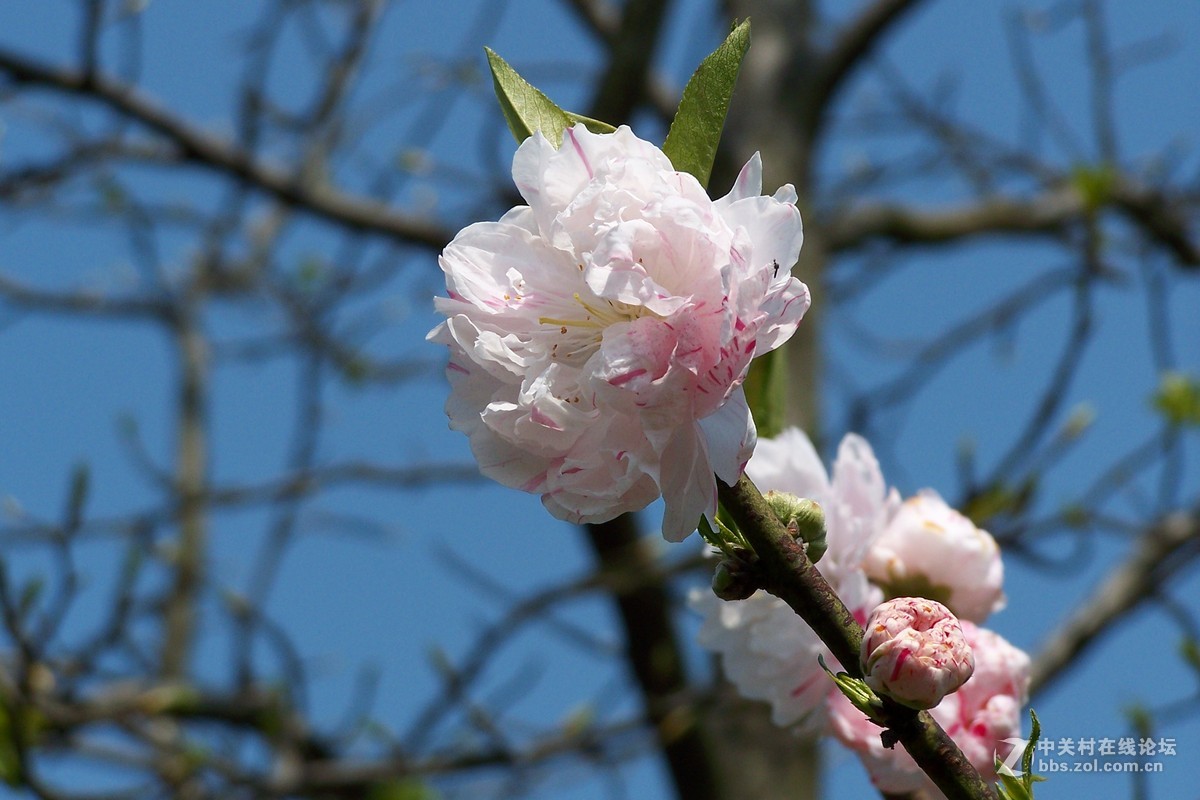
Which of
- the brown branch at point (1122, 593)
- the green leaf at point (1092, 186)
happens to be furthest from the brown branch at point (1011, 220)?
the brown branch at point (1122, 593)

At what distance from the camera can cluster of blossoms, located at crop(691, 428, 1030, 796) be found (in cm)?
81

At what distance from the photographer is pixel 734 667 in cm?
88

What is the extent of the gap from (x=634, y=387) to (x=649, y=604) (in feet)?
9.41

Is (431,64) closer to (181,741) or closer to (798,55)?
(798,55)

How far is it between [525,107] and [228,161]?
2715 millimetres

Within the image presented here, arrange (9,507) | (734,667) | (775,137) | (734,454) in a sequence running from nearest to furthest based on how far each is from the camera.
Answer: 1. (734,454)
2. (734,667)
3. (9,507)
4. (775,137)

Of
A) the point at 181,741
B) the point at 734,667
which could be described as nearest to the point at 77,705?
the point at 181,741

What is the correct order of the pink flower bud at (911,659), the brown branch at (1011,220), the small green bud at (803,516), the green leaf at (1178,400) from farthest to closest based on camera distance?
the brown branch at (1011,220) → the green leaf at (1178,400) → the small green bud at (803,516) → the pink flower bud at (911,659)

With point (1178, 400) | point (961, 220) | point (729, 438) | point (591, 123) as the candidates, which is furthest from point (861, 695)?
point (961, 220)

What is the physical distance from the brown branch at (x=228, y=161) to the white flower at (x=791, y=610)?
2.47 m

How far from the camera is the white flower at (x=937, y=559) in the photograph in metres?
0.88

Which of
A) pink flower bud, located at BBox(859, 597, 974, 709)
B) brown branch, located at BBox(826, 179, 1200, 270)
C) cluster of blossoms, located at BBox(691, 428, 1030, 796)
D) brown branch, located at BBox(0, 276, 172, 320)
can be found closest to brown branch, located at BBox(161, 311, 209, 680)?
brown branch, located at BBox(0, 276, 172, 320)

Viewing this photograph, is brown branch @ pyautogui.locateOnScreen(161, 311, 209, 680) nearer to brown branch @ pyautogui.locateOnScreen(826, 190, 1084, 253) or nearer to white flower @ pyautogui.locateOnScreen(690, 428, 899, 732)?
brown branch @ pyautogui.locateOnScreen(826, 190, 1084, 253)

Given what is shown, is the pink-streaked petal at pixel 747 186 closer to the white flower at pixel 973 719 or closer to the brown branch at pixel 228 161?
the white flower at pixel 973 719
